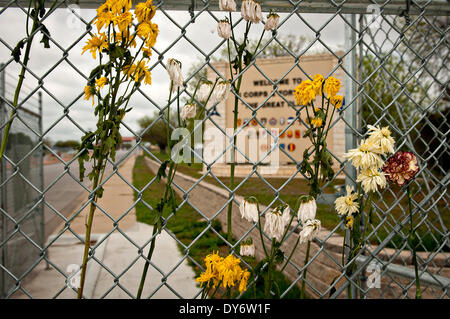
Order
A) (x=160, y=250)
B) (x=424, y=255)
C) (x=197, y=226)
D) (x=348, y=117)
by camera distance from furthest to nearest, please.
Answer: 1. (x=197, y=226)
2. (x=160, y=250)
3. (x=424, y=255)
4. (x=348, y=117)

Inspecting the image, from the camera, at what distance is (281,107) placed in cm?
916

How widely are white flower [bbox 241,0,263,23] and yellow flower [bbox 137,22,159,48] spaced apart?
0.22 meters

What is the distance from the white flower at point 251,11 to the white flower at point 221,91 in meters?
0.17

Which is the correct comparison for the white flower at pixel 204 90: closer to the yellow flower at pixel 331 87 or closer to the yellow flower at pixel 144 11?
the yellow flower at pixel 144 11

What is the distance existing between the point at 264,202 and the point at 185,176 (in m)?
2.51

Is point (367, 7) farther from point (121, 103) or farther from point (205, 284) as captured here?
point (205, 284)

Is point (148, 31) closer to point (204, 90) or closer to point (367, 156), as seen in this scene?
point (204, 90)

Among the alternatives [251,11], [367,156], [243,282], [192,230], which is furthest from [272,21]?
[192,230]

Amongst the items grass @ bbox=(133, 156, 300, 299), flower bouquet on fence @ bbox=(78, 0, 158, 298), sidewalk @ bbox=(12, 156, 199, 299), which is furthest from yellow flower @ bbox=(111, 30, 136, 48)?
grass @ bbox=(133, 156, 300, 299)

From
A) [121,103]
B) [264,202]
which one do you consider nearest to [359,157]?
[121,103]

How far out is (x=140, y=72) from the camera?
2.77 ft

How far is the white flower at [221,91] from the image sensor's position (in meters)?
0.85

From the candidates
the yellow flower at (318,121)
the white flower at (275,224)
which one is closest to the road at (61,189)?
the white flower at (275,224)

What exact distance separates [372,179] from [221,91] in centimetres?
45
